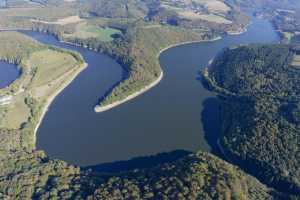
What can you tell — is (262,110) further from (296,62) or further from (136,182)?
(136,182)

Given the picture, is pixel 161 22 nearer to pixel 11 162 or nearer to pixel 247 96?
pixel 247 96

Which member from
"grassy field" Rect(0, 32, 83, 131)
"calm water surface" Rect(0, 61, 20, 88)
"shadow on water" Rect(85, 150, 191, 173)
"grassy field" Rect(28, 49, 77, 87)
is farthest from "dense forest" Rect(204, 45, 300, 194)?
"calm water surface" Rect(0, 61, 20, 88)

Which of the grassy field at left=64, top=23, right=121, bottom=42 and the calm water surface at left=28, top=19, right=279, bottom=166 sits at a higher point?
the grassy field at left=64, top=23, right=121, bottom=42

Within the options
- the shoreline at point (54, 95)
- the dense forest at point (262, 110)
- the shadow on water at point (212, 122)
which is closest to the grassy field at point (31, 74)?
the shoreline at point (54, 95)

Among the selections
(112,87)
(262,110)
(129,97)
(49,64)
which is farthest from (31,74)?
(262,110)

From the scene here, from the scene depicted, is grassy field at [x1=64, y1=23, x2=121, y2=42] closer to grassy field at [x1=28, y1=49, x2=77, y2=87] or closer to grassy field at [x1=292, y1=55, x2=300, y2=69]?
grassy field at [x1=28, y1=49, x2=77, y2=87]

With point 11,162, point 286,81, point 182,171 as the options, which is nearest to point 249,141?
point 182,171

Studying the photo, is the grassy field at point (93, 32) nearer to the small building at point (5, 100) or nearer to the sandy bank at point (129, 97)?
the sandy bank at point (129, 97)
